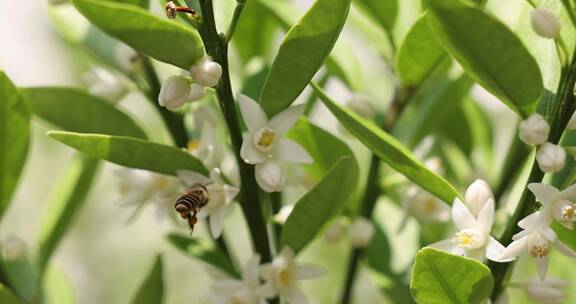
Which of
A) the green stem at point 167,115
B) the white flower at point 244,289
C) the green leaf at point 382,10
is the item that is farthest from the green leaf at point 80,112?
the green leaf at point 382,10

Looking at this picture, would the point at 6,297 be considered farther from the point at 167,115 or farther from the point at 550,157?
the point at 550,157

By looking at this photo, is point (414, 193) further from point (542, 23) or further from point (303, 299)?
point (542, 23)

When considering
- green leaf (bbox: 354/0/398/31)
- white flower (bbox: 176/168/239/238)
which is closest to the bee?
white flower (bbox: 176/168/239/238)

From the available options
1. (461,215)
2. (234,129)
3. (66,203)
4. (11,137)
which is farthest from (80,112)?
(461,215)

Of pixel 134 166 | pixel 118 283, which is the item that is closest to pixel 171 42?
pixel 134 166

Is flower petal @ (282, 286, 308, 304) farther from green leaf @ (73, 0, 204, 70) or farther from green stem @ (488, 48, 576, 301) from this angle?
green leaf @ (73, 0, 204, 70)

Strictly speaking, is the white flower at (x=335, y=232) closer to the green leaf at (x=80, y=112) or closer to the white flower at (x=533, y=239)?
the green leaf at (x=80, y=112)
